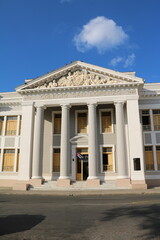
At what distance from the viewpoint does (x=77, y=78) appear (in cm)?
1959

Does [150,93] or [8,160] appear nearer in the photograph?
[150,93]

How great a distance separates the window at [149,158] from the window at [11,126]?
1374cm

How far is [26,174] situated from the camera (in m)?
18.0

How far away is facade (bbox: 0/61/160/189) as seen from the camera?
17.7m

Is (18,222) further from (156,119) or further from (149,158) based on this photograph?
(156,119)

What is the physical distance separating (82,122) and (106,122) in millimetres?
2435

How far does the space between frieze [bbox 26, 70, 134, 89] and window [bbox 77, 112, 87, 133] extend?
3.43 m

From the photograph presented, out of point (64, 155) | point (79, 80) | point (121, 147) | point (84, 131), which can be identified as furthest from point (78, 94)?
point (121, 147)

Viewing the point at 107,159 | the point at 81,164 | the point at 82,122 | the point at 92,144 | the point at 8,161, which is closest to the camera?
the point at 92,144

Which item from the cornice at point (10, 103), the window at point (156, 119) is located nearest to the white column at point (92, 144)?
the window at point (156, 119)

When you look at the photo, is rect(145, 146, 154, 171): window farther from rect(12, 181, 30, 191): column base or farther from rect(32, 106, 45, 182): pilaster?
rect(12, 181, 30, 191): column base

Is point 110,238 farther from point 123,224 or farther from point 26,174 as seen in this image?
point 26,174

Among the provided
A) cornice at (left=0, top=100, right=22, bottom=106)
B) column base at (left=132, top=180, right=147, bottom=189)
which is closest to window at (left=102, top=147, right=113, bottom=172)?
column base at (left=132, top=180, right=147, bottom=189)

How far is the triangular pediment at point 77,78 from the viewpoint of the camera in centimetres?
1911
